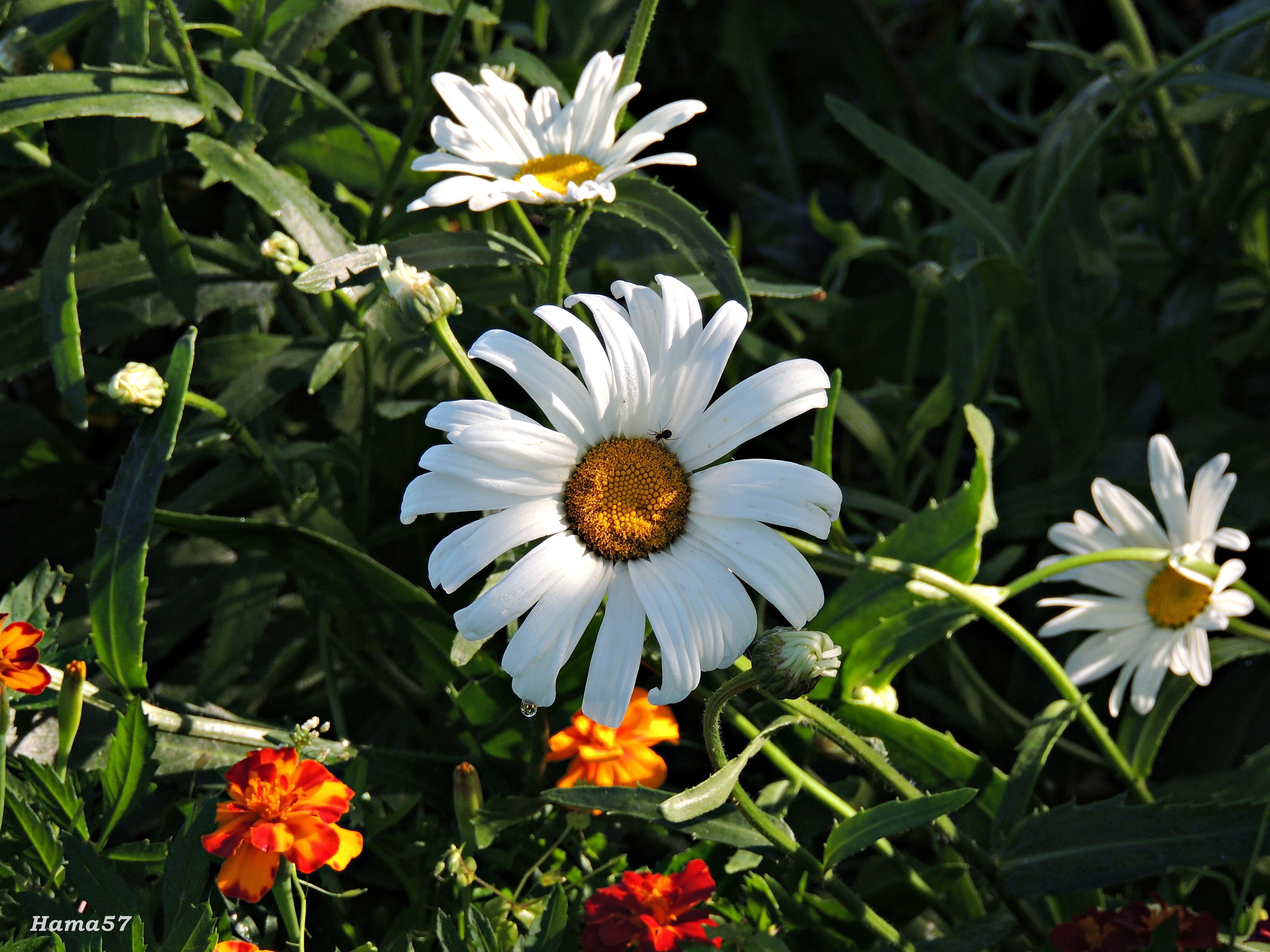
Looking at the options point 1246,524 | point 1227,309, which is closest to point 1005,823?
point 1246,524

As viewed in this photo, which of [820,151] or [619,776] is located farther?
[820,151]

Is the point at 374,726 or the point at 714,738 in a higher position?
the point at 714,738

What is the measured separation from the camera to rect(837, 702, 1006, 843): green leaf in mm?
1021

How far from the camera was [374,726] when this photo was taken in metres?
1.24

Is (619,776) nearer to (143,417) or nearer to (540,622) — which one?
(540,622)

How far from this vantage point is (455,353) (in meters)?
0.80

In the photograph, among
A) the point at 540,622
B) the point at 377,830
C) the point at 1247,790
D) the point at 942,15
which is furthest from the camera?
the point at 942,15

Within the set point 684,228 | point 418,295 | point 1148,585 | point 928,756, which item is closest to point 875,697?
point 928,756

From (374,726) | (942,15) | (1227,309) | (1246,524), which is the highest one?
(942,15)

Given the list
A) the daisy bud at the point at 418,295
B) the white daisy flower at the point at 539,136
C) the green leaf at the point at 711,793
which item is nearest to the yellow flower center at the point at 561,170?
the white daisy flower at the point at 539,136

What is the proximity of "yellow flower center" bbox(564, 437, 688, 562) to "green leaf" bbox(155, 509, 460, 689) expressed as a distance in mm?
320

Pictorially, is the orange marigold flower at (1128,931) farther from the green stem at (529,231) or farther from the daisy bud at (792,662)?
the green stem at (529,231)

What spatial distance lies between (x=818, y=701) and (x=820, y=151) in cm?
122

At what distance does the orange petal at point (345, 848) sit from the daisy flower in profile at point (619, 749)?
20 centimetres
